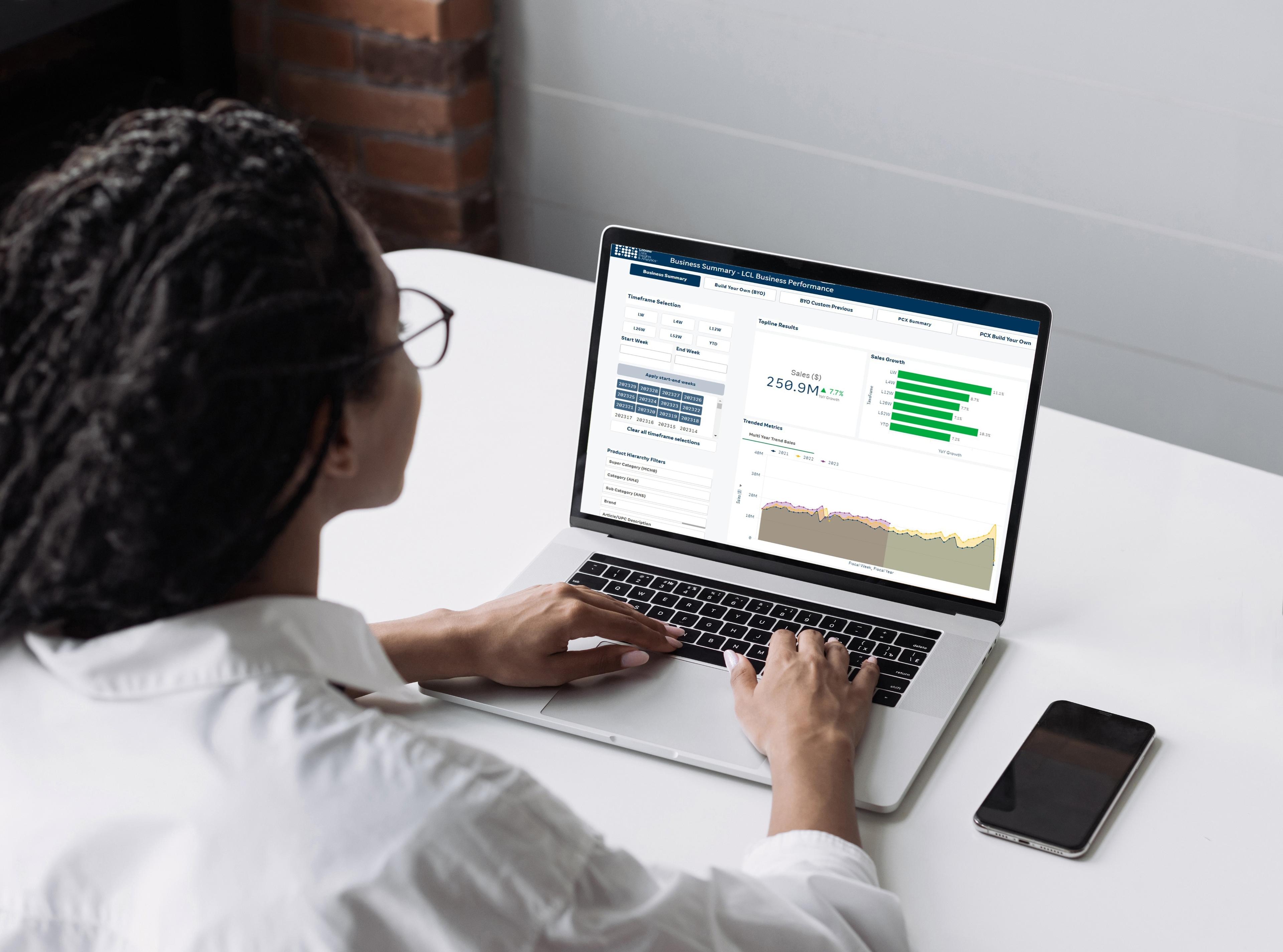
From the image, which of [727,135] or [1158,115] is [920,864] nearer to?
[1158,115]

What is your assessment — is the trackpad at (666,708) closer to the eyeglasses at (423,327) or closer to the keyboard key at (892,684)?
the keyboard key at (892,684)

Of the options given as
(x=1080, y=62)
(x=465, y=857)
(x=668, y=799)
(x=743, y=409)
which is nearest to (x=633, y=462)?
(x=743, y=409)

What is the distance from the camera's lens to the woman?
A: 1.87 ft

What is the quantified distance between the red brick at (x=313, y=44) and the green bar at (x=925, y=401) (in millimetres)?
1663

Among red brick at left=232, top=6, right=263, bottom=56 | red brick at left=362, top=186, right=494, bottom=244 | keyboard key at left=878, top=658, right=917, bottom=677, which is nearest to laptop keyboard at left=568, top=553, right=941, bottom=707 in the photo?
keyboard key at left=878, top=658, right=917, bottom=677

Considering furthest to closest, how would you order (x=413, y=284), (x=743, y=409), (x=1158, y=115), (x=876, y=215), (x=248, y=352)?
(x=876, y=215), (x=1158, y=115), (x=413, y=284), (x=743, y=409), (x=248, y=352)

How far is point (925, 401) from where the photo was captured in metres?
1.04

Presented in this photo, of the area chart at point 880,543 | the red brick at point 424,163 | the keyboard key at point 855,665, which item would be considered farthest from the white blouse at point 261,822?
A: the red brick at point 424,163

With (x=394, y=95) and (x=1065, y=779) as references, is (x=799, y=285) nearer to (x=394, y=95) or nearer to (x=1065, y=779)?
(x=1065, y=779)

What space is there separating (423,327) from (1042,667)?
0.65 m

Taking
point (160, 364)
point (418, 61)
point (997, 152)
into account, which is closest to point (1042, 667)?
point (160, 364)

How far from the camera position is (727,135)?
231cm

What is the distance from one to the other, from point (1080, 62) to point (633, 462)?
4.03 ft

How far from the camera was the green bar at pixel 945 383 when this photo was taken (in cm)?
103
